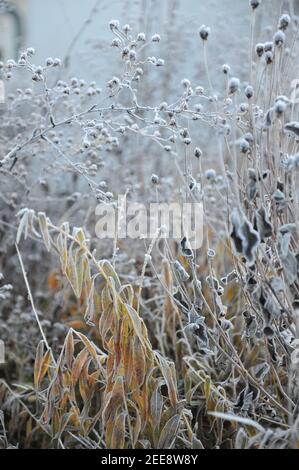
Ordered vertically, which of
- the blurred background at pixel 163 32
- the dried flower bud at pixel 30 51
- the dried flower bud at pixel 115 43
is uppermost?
the blurred background at pixel 163 32

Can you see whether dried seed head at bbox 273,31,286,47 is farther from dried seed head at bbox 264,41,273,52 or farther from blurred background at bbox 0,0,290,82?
blurred background at bbox 0,0,290,82

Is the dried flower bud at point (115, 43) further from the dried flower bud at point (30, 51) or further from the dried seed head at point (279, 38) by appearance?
the dried seed head at point (279, 38)

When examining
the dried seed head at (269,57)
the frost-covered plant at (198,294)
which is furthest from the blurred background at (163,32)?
the dried seed head at (269,57)

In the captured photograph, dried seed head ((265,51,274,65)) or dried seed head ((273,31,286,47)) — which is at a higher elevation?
dried seed head ((273,31,286,47))

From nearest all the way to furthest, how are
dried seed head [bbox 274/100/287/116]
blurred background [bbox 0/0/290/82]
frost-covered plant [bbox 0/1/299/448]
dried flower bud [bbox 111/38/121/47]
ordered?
1. dried seed head [bbox 274/100/287/116]
2. frost-covered plant [bbox 0/1/299/448]
3. dried flower bud [bbox 111/38/121/47]
4. blurred background [bbox 0/0/290/82]

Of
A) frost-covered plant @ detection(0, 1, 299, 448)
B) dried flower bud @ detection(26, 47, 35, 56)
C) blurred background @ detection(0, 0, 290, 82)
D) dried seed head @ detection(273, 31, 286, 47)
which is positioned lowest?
frost-covered plant @ detection(0, 1, 299, 448)

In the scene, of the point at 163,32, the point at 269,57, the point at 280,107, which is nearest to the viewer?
the point at 280,107

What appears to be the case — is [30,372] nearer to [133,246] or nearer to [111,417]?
[133,246]

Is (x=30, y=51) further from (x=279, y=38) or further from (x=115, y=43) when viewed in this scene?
(x=279, y=38)

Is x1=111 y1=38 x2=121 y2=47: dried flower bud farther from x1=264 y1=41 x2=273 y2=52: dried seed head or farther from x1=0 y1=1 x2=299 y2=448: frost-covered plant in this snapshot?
x1=264 y1=41 x2=273 y2=52: dried seed head

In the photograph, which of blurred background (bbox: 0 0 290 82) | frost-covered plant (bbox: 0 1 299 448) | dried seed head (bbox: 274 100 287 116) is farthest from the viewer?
blurred background (bbox: 0 0 290 82)

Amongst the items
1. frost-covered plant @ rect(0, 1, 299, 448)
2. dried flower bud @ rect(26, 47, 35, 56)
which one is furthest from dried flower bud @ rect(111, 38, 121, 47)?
dried flower bud @ rect(26, 47, 35, 56)

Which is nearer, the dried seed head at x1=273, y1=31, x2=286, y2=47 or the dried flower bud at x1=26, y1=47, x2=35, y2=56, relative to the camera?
the dried seed head at x1=273, y1=31, x2=286, y2=47

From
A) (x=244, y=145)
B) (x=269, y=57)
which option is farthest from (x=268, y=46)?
(x=244, y=145)
